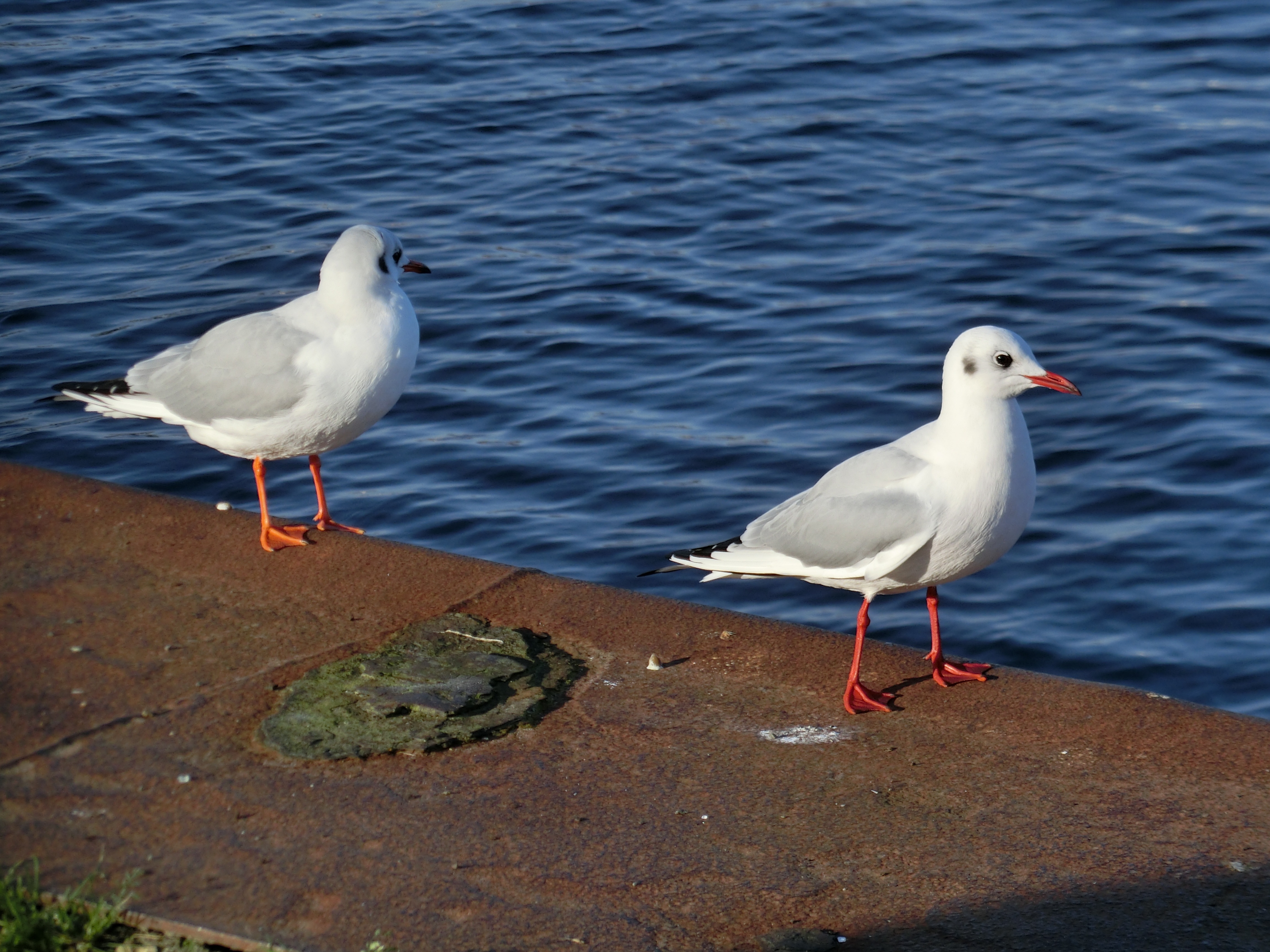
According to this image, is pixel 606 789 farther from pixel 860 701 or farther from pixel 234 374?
pixel 234 374

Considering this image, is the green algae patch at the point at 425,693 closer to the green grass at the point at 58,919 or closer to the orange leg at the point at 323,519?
the green grass at the point at 58,919

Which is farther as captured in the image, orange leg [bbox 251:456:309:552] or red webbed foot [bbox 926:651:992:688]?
orange leg [bbox 251:456:309:552]

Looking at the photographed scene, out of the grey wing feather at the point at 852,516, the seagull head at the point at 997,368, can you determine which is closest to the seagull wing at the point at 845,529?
the grey wing feather at the point at 852,516

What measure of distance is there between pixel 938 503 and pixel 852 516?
0.31 meters

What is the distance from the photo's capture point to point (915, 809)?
4.06 m

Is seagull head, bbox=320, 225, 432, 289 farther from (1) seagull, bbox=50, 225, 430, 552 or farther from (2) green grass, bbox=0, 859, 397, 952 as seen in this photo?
(2) green grass, bbox=0, 859, 397, 952

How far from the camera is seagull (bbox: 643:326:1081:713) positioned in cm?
477

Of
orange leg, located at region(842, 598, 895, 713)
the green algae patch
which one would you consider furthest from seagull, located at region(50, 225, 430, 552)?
orange leg, located at region(842, 598, 895, 713)

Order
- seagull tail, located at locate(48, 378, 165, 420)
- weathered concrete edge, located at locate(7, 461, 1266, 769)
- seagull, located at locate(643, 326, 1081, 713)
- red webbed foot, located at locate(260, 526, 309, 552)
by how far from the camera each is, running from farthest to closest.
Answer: seagull tail, located at locate(48, 378, 165, 420), red webbed foot, located at locate(260, 526, 309, 552), seagull, located at locate(643, 326, 1081, 713), weathered concrete edge, located at locate(7, 461, 1266, 769)

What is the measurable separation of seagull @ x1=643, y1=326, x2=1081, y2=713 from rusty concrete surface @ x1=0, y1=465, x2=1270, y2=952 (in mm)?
221

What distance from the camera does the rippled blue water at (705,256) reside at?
7.92m

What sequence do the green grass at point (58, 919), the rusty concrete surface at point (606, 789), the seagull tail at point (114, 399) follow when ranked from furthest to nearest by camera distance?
1. the seagull tail at point (114, 399)
2. the rusty concrete surface at point (606, 789)
3. the green grass at point (58, 919)

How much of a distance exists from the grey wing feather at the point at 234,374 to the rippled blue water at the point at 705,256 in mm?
2210

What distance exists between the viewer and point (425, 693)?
4453mm
